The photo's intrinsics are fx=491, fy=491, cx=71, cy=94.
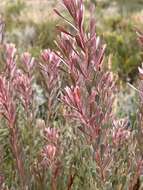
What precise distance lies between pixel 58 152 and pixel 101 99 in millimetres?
367

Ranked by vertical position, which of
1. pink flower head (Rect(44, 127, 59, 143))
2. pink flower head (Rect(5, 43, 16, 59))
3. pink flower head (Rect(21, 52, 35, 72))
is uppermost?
pink flower head (Rect(5, 43, 16, 59))

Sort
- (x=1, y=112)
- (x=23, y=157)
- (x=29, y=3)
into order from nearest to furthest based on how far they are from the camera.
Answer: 1. (x=1, y=112)
2. (x=23, y=157)
3. (x=29, y=3)

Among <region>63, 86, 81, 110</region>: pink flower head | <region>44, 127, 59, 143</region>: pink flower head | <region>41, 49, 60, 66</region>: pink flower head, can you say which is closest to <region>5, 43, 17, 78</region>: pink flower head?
<region>41, 49, 60, 66</region>: pink flower head

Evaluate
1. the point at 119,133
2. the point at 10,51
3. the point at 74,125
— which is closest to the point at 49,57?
the point at 10,51

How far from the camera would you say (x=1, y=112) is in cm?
167

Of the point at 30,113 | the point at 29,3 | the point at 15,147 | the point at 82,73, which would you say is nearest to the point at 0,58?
the point at 30,113

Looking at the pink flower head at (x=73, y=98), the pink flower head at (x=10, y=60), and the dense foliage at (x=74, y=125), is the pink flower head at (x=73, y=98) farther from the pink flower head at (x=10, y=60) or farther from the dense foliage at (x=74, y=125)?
the pink flower head at (x=10, y=60)

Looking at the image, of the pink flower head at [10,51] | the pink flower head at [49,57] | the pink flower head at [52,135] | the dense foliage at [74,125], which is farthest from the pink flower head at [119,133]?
the pink flower head at [10,51]

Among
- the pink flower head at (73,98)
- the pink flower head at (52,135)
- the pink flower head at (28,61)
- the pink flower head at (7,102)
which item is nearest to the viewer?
the pink flower head at (73,98)

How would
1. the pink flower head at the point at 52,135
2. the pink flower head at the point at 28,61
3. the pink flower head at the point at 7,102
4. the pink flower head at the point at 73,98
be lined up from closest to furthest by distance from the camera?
the pink flower head at the point at 73,98 < the pink flower head at the point at 7,102 < the pink flower head at the point at 52,135 < the pink flower head at the point at 28,61

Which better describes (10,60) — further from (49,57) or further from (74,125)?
(74,125)

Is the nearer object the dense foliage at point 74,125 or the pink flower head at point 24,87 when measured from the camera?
the dense foliage at point 74,125

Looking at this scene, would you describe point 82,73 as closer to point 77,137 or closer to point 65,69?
point 65,69

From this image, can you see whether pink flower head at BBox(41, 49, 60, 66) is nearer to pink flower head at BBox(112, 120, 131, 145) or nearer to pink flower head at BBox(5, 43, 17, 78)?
pink flower head at BBox(5, 43, 17, 78)
